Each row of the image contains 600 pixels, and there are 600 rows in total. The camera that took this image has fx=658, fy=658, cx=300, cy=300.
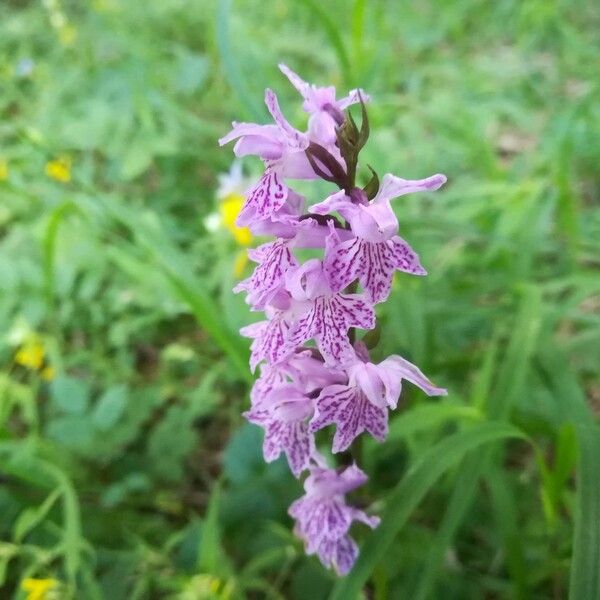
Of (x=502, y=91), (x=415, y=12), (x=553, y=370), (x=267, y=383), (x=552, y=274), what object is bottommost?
(x=267, y=383)

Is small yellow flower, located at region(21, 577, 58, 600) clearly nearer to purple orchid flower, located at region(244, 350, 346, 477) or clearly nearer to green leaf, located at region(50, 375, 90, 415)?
green leaf, located at region(50, 375, 90, 415)

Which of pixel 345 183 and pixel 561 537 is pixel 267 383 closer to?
pixel 345 183

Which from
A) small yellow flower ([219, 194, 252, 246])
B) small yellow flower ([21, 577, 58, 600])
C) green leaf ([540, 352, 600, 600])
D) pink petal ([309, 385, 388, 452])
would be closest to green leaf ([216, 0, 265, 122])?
small yellow flower ([219, 194, 252, 246])

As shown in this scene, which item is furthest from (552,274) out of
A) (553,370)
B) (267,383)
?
(267,383)

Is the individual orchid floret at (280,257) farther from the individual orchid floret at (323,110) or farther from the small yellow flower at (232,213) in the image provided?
the small yellow flower at (232,213)

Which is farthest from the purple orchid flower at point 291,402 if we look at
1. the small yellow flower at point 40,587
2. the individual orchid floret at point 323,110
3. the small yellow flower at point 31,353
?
the small yellow flower at point 31,353

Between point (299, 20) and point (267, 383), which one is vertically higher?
point (299, 20)
